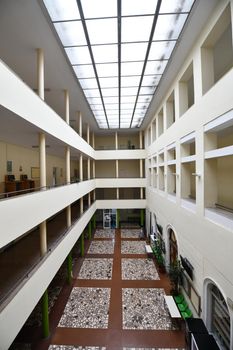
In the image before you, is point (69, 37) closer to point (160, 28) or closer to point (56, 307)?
point (160, 28)

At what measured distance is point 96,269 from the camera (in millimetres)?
11289

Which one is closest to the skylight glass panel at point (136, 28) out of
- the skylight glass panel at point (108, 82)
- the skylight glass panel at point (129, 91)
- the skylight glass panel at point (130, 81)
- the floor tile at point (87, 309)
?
the skylight glass panel at point (130, 81)

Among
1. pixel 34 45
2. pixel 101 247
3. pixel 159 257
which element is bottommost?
pixel 101 247

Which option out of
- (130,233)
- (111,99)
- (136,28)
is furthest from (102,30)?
(130,233)

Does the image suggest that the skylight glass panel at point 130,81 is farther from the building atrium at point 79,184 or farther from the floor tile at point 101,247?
the floor tile at point 101,247

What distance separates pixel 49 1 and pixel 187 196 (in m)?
7.65

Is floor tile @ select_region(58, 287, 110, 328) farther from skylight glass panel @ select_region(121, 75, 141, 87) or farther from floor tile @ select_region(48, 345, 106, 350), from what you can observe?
skylight glass panel @ select_region(121, 75, 141, 87)

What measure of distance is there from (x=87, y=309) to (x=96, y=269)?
130 inches

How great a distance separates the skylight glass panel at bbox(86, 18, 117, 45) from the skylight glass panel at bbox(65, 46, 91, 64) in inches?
20.0

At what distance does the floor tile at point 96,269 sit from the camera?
10.5 m

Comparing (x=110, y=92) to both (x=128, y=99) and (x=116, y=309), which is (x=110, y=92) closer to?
(x=128, y=99)

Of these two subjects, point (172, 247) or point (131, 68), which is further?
point (172, 247)

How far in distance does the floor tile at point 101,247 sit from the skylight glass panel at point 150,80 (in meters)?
Result: 10.6

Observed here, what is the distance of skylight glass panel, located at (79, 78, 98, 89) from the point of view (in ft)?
29.1
